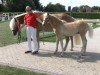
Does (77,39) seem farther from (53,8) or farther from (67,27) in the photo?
(53,8)

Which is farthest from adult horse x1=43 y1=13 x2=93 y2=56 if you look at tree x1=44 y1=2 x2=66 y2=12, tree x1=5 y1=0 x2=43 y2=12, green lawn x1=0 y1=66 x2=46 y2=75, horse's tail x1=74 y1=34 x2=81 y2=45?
tree x1=44 y1=2 x2=66 y2=12

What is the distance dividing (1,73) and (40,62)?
1886 millimetres

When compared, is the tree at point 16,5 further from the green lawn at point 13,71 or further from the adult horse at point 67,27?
the green lawn at point 13,71

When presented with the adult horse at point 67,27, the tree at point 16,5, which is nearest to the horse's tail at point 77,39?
the adult horse at point 67,27

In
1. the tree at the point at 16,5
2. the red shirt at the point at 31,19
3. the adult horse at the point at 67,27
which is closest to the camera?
the adult horse at the point at 67,27

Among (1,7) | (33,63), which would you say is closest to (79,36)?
(33,63)

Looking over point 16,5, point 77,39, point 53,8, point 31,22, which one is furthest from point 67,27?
point 53,8

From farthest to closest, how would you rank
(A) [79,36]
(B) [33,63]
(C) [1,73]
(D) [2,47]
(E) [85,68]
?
(D) [2,47], (A) [79,36], (B) [33,63], (E) [85,68], (C) [1,73]

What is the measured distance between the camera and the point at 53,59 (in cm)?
1064

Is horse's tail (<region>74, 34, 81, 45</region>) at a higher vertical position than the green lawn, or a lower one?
higher

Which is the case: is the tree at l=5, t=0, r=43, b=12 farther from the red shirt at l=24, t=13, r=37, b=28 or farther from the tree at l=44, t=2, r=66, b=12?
the red shirt at l=24, t=13, r=37, b=28

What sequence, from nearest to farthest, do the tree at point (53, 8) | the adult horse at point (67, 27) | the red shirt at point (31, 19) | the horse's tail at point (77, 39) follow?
the adult horse at point (67, 27)
the red shirt at point (31, 19)
the horse's tail at point (77, 39)
the tree at point (53, 8)

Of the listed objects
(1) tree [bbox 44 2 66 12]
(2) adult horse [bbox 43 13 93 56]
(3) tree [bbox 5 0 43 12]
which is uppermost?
(2) adult horse [bbox 43 13 93 56]

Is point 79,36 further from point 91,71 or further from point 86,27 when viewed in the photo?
point 91,71
